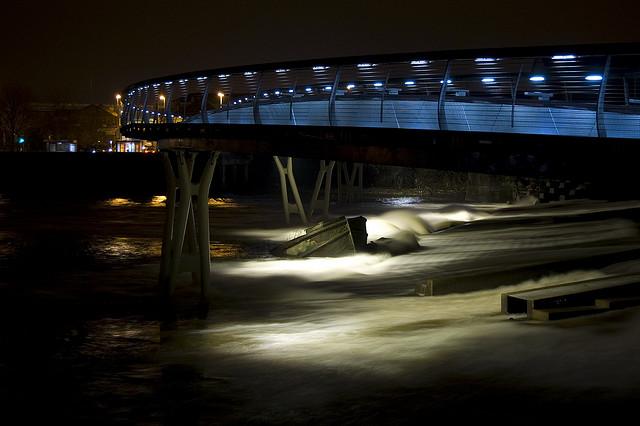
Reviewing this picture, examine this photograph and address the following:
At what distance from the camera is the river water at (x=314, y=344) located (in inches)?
448

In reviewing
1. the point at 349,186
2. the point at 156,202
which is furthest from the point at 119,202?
the point at 349,186

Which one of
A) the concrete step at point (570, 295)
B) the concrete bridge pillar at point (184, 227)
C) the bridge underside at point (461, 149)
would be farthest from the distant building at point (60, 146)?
the concrete step at point (570, 295)

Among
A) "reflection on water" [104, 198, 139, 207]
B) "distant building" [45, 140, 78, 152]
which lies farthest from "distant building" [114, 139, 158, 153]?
"reflection on water" [104, 198, 139, 207]

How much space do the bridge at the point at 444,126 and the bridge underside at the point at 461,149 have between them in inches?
0.6

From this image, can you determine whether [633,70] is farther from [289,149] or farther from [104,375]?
[104,375]

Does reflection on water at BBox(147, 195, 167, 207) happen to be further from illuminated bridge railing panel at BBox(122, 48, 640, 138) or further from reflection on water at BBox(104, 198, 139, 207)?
illuminated bridge railing panel at BBox(122, 48, 640, 138)

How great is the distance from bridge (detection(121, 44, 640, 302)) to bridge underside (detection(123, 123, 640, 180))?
2cm

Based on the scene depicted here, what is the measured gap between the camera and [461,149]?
13.0m

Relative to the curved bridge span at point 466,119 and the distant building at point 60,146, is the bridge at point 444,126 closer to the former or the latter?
the curved bridge span at point 466,119

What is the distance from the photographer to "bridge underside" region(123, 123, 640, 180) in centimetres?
1127

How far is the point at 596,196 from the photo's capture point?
1555 inches

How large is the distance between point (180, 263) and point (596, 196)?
24.4 metres

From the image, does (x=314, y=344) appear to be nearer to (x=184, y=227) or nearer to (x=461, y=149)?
(x=461, y=149)

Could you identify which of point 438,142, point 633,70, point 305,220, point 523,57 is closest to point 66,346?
point 438,142
